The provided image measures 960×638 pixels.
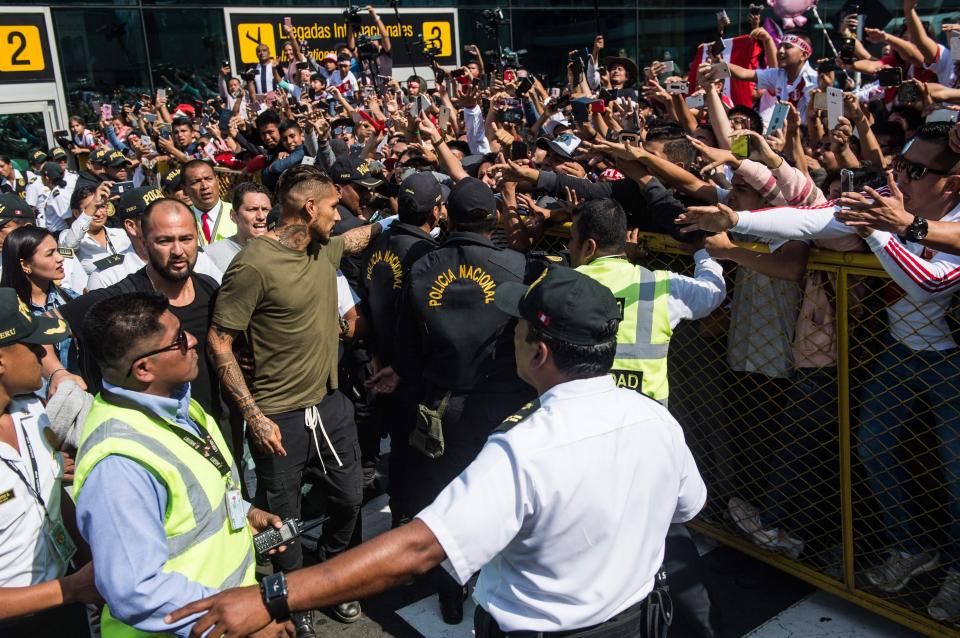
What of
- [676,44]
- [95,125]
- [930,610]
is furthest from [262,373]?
[676,44]

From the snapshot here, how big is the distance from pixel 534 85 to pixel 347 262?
4.25 meters

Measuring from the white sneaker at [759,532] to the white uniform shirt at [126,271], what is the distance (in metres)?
2.97

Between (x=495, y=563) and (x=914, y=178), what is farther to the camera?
(x=914, y=178)

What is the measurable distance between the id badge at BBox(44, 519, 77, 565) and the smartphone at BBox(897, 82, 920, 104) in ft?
17.8

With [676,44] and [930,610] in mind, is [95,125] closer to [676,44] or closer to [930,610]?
[676,44]

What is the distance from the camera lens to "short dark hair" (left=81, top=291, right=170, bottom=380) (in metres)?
2.33

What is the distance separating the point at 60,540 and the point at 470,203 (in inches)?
84.2

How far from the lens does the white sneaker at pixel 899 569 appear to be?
3.32 m

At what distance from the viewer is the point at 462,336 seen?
3.66 m

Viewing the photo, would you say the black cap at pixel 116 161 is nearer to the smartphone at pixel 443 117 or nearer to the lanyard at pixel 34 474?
the smartphone at pixel 443 117

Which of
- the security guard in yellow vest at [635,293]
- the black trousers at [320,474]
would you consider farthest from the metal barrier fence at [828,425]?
the black trousers at [320,474]

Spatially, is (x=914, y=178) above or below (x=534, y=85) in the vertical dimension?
below

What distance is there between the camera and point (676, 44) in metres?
24.8

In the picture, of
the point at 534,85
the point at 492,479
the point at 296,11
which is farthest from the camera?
the point at 296,11
